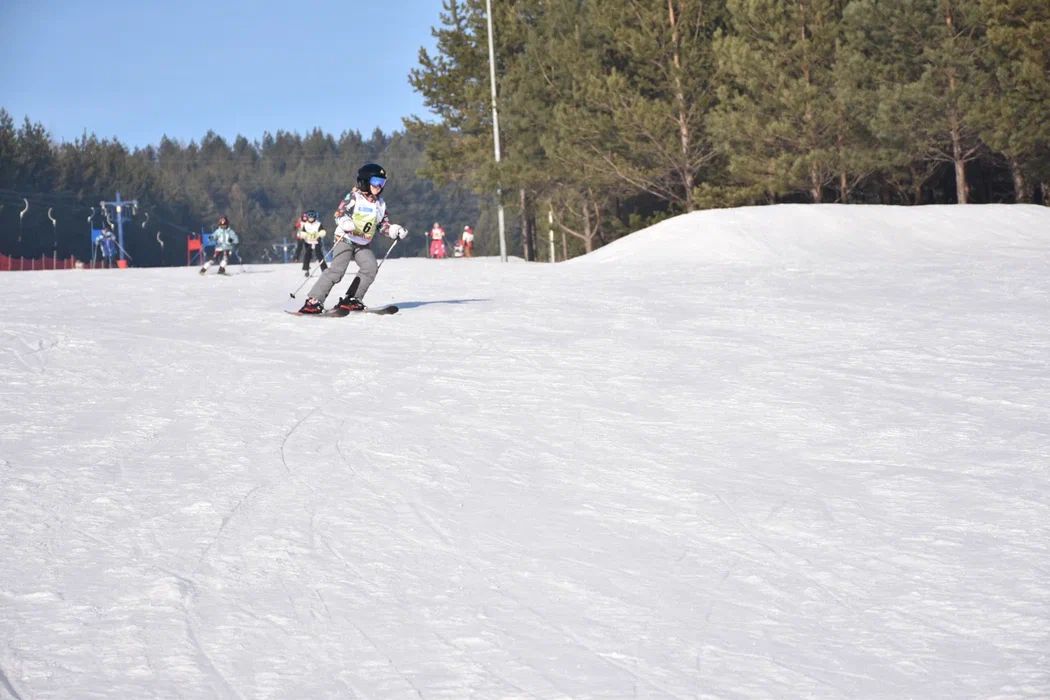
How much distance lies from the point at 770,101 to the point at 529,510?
87.7 ft

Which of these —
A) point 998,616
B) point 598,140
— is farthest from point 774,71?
point 998,616

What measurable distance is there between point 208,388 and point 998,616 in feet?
18.5

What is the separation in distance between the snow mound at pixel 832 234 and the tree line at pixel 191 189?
87.6ft

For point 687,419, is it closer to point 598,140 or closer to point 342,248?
point 342,248

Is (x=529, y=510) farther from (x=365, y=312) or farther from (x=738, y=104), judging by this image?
(x=738, y=104)

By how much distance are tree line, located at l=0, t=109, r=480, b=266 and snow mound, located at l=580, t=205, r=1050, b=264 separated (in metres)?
26.7

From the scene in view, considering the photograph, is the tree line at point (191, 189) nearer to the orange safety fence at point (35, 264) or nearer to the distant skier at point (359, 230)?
the orange safety fence at point (35, 264)

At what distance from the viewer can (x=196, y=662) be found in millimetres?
3592

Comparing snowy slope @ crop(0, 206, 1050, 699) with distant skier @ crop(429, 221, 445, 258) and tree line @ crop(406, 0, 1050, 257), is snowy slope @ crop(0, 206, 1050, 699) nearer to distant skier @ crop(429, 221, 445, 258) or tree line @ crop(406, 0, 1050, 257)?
tree line @ crop(406, 0, 1050, 257)

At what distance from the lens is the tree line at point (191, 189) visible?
88750 millimetres

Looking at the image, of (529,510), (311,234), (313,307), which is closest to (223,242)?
(311,234)

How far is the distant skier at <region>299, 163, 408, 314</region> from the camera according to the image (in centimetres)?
1215

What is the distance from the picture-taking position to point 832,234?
22.3 metres

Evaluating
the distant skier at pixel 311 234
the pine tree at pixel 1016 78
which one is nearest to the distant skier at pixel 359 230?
the distant skier at pixel 311 234
